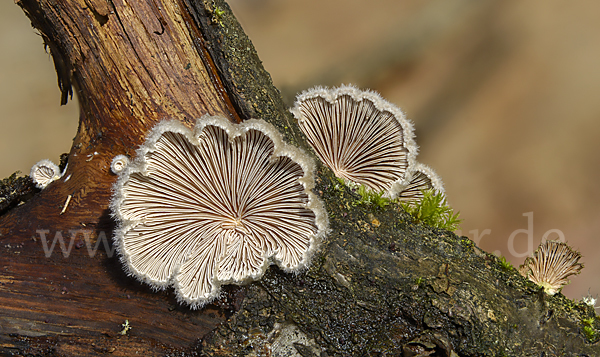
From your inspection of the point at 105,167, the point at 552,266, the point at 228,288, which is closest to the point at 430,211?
the point at 552,266

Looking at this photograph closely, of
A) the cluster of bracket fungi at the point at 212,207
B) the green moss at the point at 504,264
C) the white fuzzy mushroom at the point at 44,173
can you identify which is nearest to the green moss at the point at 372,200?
the cluster of bracket fungi at the point at 212,207

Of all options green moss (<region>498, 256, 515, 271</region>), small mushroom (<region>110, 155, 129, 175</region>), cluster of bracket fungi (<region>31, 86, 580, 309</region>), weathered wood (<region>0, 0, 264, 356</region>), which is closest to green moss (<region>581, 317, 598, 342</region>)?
green moss (<region>498, 256, 515, 271</region>)

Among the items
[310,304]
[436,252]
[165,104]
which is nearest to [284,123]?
→ [165,104]

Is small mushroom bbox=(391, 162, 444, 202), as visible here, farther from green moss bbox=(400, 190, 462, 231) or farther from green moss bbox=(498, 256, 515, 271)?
green moss bbox=(498, 256, 515, 271)

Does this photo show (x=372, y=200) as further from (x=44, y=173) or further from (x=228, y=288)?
(x=44, y=173)

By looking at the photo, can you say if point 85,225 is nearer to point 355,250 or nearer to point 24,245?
point 24,245

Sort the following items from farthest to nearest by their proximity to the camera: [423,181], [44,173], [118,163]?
[423,181]
[44,173]
[118,163]
